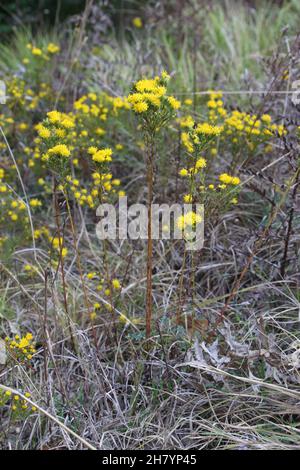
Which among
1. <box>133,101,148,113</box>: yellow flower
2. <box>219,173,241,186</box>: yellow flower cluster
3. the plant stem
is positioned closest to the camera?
<box>133,101,148,113</box>: yellow flower

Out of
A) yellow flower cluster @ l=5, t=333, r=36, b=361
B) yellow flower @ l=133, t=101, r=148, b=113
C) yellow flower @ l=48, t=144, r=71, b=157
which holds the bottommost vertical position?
yellow flower cluster @ l=5, t=333, r=36, b=361

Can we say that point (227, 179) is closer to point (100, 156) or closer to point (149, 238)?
point (149, 238)

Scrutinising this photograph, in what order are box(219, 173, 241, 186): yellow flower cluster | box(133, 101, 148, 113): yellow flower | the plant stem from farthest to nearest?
box(219, 173, 241, 186): yellow flower cluster < the plant stem < box(133, 101, 148, 113): yellow flower

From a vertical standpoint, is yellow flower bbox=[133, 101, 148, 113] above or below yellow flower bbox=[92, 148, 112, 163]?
above

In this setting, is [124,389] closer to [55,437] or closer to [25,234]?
[55,437]

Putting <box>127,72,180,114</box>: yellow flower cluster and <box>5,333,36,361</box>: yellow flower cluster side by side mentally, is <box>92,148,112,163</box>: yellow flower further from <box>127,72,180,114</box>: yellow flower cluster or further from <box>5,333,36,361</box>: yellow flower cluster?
<box>5,333,36,361</box>: yellow flower cluster

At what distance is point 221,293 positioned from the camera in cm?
250

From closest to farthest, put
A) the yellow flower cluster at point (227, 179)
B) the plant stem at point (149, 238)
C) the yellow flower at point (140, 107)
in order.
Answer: the yellow flower at point (140, 107) → the plant stem at point (149, 238) → the yellow flower cluster at point (227, 179)

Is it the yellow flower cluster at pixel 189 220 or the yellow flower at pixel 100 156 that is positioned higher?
the yellow flower at pixel 100 156

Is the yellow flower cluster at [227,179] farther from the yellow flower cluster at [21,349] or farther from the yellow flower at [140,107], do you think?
the yellow flower cluster at [21,349]

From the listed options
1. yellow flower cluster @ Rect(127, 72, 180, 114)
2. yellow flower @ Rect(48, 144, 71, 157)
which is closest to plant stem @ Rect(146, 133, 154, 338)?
yellow flower cluster @ Rect(127, 72, 180, 114)

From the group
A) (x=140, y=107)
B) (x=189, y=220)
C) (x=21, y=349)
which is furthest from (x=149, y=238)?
(x=21, y=349)

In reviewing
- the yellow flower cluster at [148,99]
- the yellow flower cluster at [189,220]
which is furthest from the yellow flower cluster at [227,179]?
the yellow flower cluster at [148,99]

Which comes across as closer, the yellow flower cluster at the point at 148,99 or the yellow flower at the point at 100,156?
the yellow flower cluster at the point at 148,99
